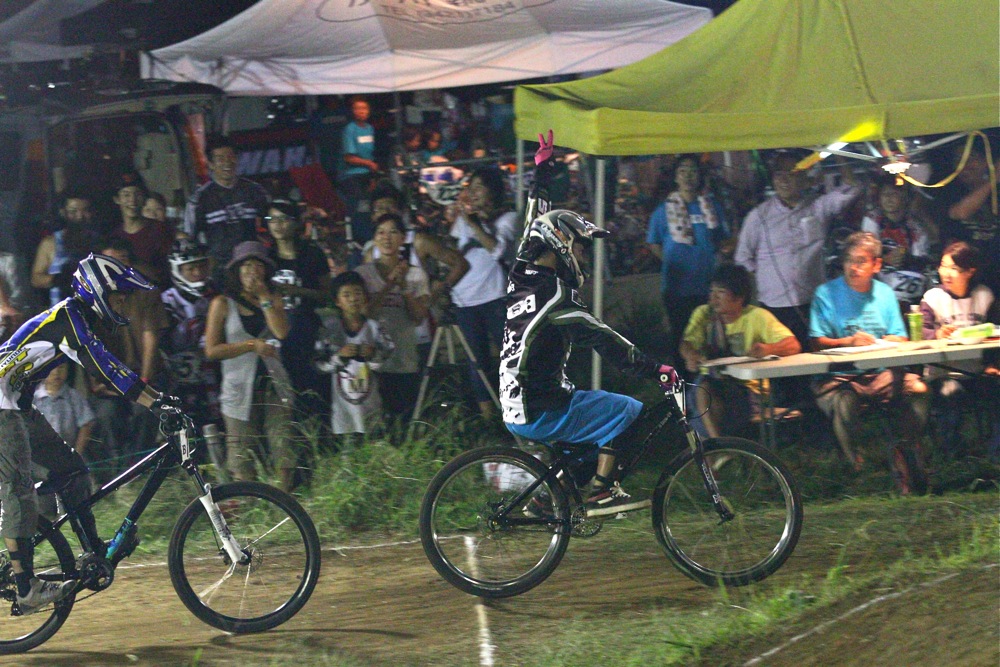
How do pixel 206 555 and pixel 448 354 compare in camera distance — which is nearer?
→ pixel 206 555

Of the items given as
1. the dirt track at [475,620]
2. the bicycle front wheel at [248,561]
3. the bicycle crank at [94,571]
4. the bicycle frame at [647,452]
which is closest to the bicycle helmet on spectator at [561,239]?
the bicycle frame at [647,452]

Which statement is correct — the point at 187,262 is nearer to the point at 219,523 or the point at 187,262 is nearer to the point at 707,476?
the point at 219,523

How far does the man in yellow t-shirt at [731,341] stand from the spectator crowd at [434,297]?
1 cm

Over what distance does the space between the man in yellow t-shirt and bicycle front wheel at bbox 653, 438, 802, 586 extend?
1.92 meters

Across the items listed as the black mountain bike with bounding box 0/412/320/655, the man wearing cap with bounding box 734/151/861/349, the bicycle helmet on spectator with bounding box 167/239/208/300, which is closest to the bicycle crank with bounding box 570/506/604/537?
the black mountain bike with bounding box 0/412/320/655

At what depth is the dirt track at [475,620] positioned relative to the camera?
4.98 metres

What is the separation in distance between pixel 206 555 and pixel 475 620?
4.42ft

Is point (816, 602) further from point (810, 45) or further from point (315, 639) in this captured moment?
point (810, 45)

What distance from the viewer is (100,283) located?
207 inches

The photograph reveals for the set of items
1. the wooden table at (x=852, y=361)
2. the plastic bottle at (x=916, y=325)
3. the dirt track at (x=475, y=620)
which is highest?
the plastic bottle at (x=916, y=325)

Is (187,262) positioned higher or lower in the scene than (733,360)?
higher

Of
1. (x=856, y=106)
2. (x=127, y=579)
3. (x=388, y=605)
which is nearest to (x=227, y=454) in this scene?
(x=127, y=579)

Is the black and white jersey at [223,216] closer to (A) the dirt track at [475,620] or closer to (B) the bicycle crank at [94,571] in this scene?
(A) the dirt track at [475,620]

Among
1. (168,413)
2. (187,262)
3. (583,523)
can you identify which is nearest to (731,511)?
(583,523)
